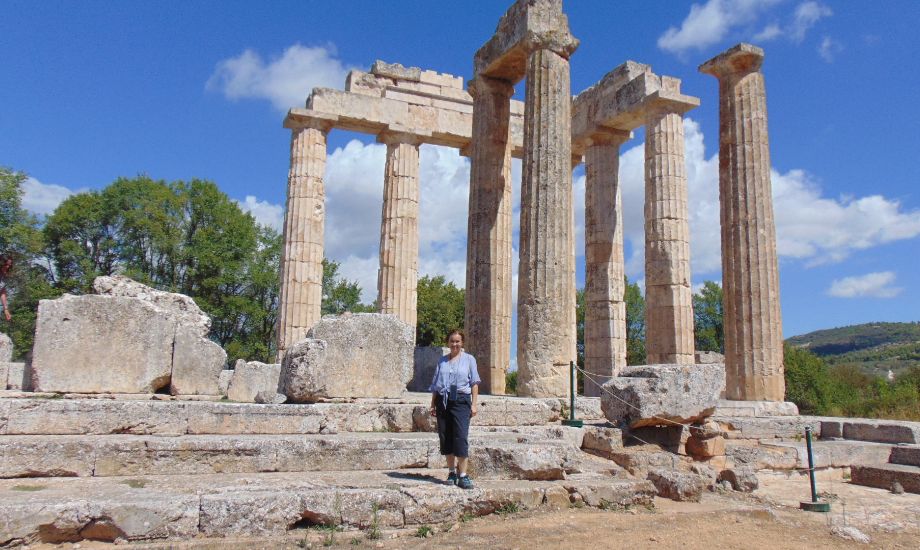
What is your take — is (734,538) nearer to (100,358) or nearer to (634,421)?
(634,421)

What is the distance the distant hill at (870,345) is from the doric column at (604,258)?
78.2 metres

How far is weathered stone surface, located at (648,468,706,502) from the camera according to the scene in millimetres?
8148

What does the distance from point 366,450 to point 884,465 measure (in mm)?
9478

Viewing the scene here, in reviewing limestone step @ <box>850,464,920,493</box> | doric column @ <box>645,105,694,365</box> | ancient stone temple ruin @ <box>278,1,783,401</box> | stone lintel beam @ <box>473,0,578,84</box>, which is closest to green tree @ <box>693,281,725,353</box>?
ancient stone temple ruin @ <box>278,1,783,401</box>

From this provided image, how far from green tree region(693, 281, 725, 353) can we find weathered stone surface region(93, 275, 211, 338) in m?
39.5

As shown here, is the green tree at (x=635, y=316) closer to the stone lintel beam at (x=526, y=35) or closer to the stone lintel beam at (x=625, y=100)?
the stone lintel beam at (x=625, y=100)

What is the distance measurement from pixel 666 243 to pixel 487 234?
4869 millimetres

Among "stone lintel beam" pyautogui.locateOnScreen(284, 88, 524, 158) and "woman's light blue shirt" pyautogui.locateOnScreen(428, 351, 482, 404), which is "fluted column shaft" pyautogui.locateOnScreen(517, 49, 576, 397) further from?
"woman's light blue shirt" pyautogui.locateOnScreen(428, 351, 482, 404)

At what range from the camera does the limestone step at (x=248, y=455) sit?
21.1ft

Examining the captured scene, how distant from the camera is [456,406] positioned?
7000 millimetres

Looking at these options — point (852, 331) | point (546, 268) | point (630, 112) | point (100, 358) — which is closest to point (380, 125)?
point (630, 112)

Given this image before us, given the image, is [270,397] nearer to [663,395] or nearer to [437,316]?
[663,395]

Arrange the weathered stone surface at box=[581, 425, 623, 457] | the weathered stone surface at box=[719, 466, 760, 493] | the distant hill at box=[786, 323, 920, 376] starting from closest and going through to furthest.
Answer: the weathered stone surface at box=[581, 425, 623, 457]
the weathered stone surface at box=[719, 466, 760, 493]
the distant hill at box=[786, 323, 920, 376]

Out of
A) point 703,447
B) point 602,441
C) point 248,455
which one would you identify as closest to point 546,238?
point 703,447
